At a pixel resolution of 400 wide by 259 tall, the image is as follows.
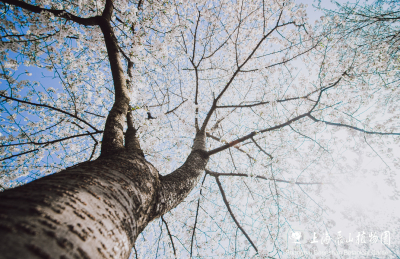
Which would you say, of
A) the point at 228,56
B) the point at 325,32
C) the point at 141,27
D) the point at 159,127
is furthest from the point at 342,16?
the point at 159,127

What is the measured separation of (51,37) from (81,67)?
3.51ft

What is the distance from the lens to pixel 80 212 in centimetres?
63

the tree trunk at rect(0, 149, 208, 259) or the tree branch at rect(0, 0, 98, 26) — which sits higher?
the tree branch at rect(0, 0, 98, 26)

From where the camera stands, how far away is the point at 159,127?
4.55 metres

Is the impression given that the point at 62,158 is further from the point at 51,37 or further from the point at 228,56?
the point at 228,56

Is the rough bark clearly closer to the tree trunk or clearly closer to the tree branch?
the tree trunk

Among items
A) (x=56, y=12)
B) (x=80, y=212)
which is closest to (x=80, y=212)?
(x=80, y=212)

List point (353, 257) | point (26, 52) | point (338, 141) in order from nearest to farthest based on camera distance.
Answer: point (26, 52) < point (338, 141) < point (353, 257)

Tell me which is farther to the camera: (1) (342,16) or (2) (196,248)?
(2) (196,248)

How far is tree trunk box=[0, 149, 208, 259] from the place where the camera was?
0.45 meters

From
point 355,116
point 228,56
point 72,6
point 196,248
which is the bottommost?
point 196,248

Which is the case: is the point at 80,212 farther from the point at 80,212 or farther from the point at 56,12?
the point at 56,12

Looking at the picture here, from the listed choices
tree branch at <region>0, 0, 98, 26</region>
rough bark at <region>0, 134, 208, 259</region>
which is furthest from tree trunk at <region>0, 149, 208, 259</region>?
tree branch at <region>0, 0, 98, 26</region>

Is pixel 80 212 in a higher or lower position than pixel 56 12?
lower
